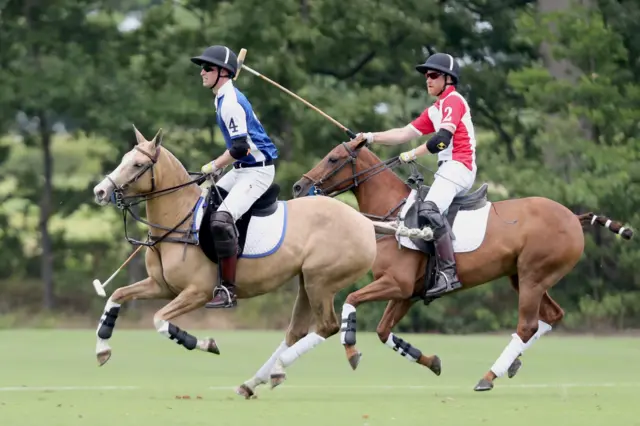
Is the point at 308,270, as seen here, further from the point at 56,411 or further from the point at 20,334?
the point at 20,334

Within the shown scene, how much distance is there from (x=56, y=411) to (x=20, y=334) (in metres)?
12.0

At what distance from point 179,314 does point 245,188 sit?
3.60 ft

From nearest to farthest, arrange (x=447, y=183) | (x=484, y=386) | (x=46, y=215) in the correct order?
(x=484, y=386)
(x=447, y=183)
(x=46, y=215)

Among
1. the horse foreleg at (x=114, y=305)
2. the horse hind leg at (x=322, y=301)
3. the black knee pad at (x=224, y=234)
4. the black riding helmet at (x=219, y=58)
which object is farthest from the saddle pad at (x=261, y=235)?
the black riding helmet at (x=219, y=58)

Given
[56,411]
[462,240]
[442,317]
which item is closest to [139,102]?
[442,317]

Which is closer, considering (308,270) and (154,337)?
(308,270)

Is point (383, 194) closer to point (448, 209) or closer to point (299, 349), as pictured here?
point (448, 209)

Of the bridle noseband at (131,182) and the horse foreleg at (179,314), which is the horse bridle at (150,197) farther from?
the horse foreleg at (179,314)

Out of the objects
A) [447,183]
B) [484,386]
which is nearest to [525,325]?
[484,386]

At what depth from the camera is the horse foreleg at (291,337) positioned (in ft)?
40.4

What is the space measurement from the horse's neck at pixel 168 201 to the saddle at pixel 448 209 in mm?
2278

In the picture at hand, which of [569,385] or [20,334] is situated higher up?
[569,385]

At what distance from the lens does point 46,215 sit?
98.1 feet

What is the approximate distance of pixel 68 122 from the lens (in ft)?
96.3
